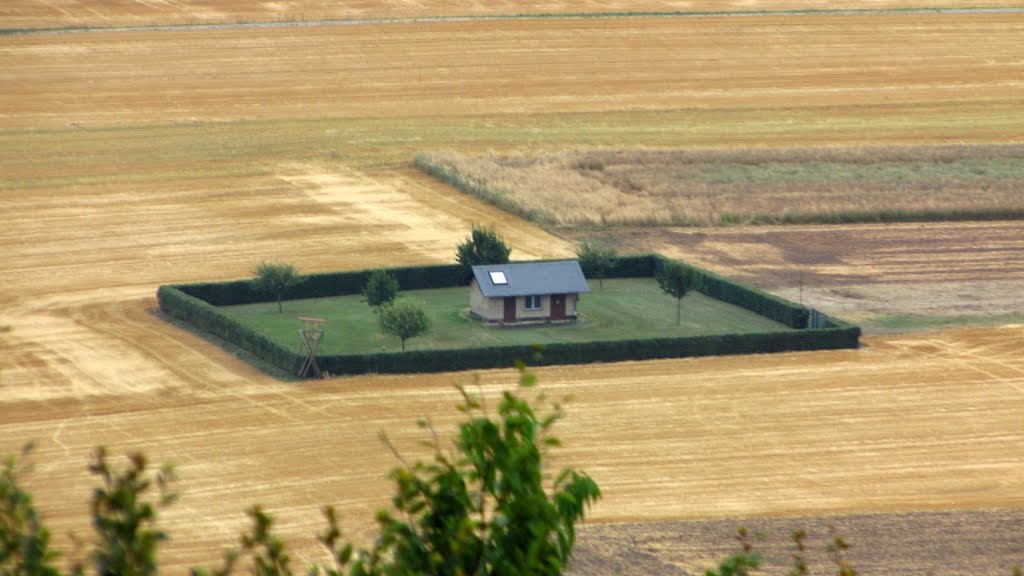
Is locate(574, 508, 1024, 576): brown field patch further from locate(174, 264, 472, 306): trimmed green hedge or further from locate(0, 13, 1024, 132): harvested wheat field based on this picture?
locate(0, 13, 1024, 132): harvested wheat field

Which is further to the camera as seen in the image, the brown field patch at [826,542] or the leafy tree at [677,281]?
the leafy tree at [677,281]

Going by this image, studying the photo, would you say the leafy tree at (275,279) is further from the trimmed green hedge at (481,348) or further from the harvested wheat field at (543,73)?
the harvested wheat field at (543,73)

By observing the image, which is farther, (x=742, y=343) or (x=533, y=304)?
(x=533, y=304)

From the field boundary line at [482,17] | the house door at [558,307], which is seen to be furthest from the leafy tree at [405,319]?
the field boundary line at [482,17]

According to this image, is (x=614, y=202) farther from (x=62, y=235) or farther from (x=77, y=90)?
(x=77, y=90)

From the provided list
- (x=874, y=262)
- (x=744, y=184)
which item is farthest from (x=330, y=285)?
(x=744, y=184)

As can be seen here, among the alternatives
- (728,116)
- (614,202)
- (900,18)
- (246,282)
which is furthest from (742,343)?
(900,18)
